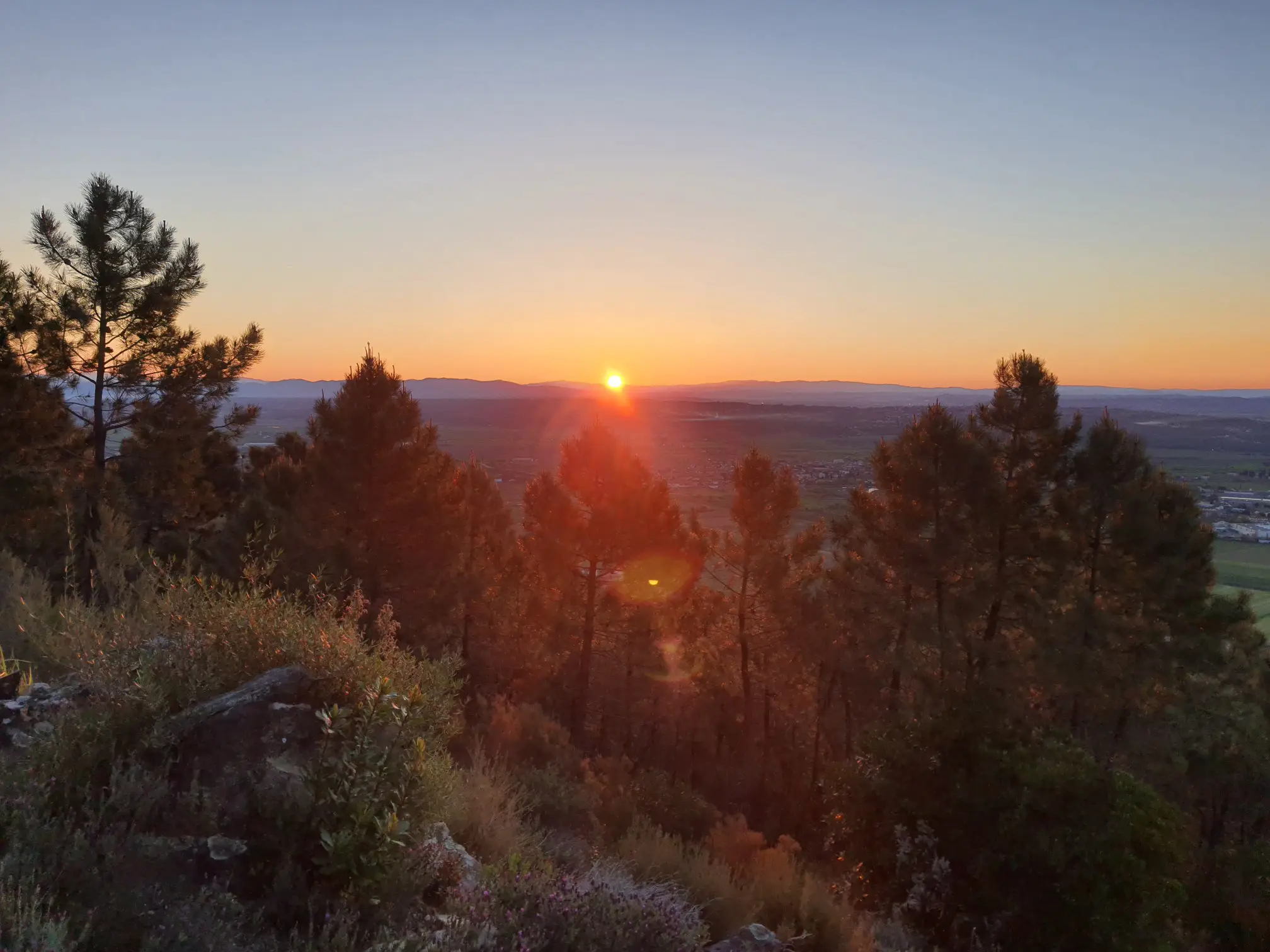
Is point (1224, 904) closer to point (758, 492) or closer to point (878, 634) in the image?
point (878, 634)

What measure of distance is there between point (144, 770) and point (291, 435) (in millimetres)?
18224

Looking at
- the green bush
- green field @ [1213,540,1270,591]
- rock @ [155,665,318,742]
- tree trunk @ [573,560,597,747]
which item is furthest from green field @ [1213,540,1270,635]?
rock @ [155,665,318,742]

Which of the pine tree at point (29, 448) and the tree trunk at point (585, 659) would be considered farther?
the tree trunk at point (585, 659)

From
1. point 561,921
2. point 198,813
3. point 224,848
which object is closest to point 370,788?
point 224,848

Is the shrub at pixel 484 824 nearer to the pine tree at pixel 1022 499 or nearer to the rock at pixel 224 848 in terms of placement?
the rock at pixel 224 848

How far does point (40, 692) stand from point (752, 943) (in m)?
5.20

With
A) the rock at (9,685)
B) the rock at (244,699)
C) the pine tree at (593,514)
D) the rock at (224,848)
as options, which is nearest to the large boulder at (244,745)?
the rock at (244,699)

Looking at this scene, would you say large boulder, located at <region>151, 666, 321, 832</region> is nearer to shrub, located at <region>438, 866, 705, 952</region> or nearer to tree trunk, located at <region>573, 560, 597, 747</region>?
shrub, located at <region>438, 866, 705, 952</region>

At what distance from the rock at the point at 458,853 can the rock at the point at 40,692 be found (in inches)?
109

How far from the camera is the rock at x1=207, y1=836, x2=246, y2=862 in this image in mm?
3334

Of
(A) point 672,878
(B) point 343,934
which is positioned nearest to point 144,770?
(B) point 343,934

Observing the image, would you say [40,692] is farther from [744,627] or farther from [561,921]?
[744,627]

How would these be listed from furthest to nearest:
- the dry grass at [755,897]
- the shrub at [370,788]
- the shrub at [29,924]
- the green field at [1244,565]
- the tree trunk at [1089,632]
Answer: the green field at [1244,565] < the tree trunk at [1089,632] < the dry grass at [755,897] < the shrub at [370,788] < the shrub at [29,924]

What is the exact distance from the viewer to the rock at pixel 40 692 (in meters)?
4.76
